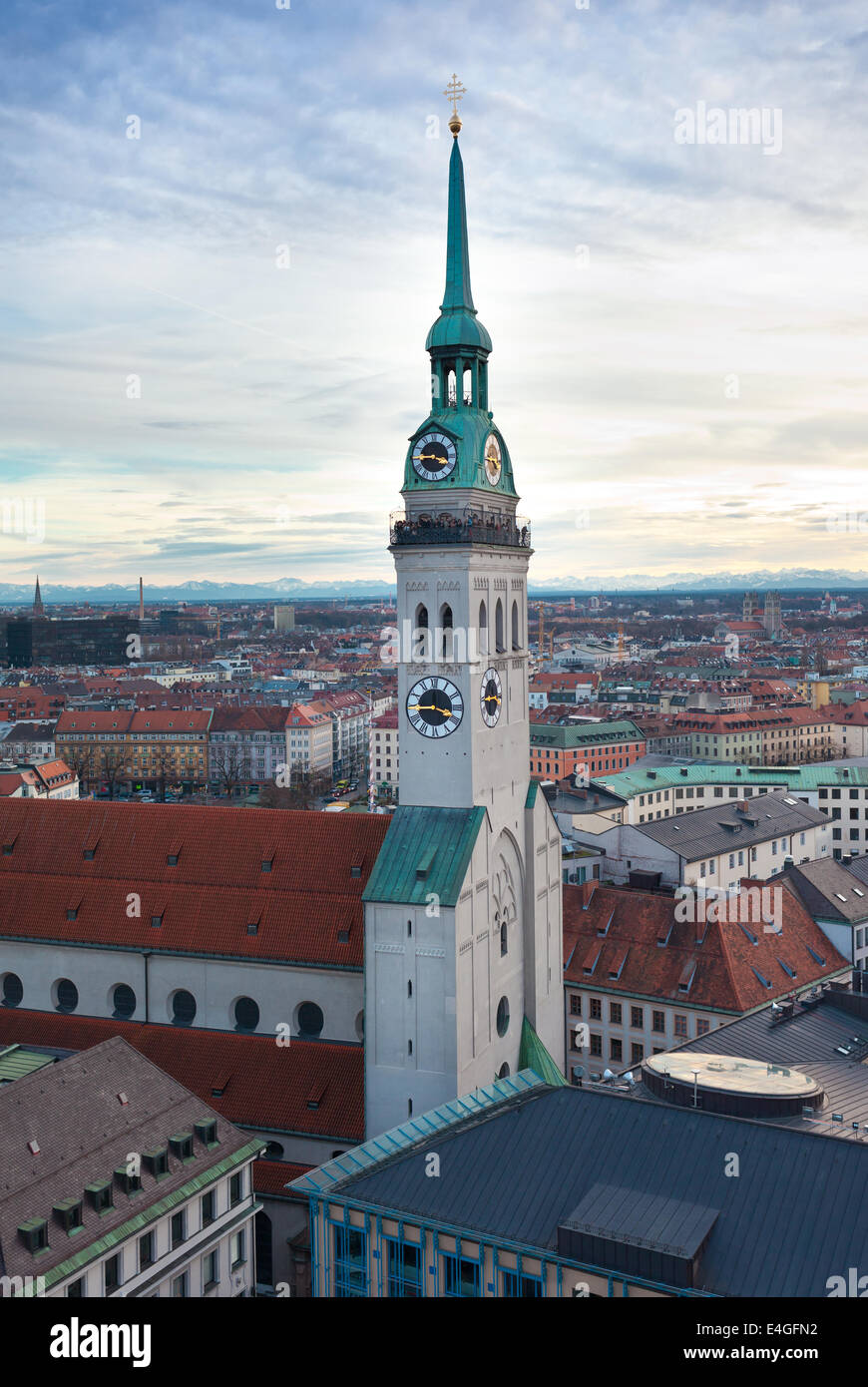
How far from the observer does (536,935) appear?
154ft

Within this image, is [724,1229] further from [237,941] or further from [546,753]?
[546,753]

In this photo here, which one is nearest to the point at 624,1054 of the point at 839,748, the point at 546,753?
the point at 546,753

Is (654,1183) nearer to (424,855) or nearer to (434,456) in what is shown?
(424,855)

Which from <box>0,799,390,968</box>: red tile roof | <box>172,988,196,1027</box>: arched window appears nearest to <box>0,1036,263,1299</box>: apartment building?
<box>0,799,390,968</box>: red tile roof

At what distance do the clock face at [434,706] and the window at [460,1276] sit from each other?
17.5 metres

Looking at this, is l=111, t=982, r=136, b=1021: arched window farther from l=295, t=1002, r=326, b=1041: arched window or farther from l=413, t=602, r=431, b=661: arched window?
l=413, t=602, r=431, b=661: arched window

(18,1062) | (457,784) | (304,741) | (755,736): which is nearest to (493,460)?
(457,784)

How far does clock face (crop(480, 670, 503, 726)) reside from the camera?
42906 mm

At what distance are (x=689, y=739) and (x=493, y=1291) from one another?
155 metres

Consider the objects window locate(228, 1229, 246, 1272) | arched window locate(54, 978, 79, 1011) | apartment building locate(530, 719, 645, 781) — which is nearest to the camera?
window locate(228, 1229, 246, 1272)

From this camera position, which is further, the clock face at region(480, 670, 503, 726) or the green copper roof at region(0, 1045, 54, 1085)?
the clock face at region(480, 670, 503, 726)

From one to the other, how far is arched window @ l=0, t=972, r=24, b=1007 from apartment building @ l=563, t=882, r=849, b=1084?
25.9 meters
